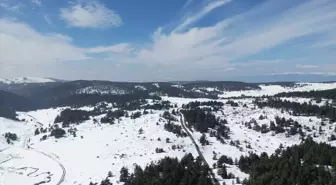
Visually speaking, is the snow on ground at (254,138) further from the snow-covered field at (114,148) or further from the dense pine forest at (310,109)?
the dense pine forest at (310,109)

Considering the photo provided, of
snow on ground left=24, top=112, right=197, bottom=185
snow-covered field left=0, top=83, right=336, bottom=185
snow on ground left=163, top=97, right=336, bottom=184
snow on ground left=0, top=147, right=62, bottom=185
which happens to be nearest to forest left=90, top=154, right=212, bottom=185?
snow-covered field left=0, top=83, right=336, bottom=185

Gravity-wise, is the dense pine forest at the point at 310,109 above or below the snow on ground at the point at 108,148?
above

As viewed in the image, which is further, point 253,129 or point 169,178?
point 253,129

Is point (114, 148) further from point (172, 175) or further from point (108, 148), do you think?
point (172, 175)

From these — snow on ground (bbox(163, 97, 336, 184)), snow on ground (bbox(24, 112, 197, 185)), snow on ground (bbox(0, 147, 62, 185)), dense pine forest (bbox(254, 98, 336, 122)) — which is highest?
dense pine forest (bbox(254, 98, 336, 122))

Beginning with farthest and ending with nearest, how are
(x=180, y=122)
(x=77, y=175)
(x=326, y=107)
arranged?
(x=180, y=122)
(x=326, y=107)
(x=77, y=175)

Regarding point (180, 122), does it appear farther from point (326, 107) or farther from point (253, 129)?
point (326, 107)

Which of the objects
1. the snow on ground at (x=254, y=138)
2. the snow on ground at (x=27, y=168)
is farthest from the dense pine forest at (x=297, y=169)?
the snow on ground at (x=27, y=168)

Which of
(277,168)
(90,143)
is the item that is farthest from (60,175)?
(277,168)

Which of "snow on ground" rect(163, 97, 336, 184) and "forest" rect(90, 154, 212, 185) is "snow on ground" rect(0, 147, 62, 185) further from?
"snow on ground" rect(163, 97, 336, 184)
